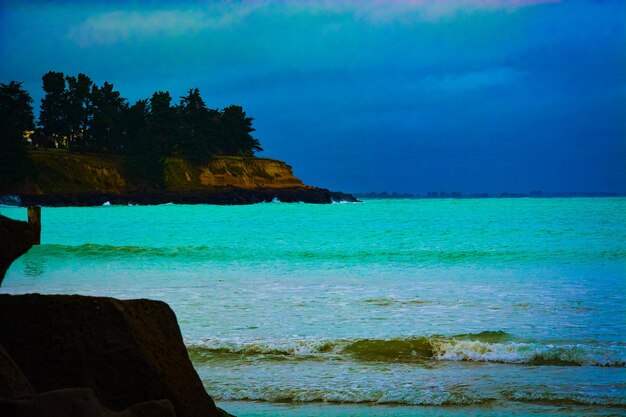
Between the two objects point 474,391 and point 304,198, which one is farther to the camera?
point 304,198

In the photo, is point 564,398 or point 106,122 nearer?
point 564,398

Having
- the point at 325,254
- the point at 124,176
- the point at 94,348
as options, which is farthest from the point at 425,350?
the point at 124,176

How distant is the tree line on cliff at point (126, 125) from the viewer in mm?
125812

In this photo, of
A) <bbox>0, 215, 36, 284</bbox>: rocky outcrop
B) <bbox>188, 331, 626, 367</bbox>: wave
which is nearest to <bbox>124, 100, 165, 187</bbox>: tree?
<bbox>188, 331, 626, 367</bbox>: wave

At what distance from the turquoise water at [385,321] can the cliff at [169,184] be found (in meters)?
88.0

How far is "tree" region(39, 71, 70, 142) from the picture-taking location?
419 ft

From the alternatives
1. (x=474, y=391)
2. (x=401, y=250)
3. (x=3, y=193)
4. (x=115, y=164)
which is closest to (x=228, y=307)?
(x=474, y=391)

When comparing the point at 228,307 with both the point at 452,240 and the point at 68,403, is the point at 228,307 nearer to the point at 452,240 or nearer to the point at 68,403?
the point at 68,403

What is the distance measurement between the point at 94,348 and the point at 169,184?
132990 millimetres

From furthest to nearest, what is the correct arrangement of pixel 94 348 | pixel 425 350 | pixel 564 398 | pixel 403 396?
pixel 425 350
pixel 403 396
pixel 564 398
pixel 94 348

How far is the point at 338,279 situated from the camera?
21.8 metres

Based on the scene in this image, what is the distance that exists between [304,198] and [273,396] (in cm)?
13349

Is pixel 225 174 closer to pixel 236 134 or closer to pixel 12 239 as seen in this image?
pixel 236 134

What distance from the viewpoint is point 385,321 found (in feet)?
46.3
